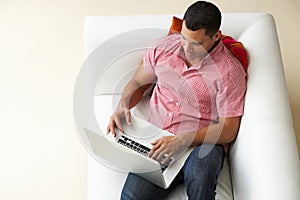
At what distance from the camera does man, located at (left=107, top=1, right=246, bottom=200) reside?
1794mm

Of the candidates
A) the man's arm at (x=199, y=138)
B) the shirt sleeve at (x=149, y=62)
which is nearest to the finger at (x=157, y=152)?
the man's arm at (x=199, y=138)

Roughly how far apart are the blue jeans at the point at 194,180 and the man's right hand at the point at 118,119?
15 centimetres

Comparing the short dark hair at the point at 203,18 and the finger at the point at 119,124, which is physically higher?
the short dark hair at the point at 203,18

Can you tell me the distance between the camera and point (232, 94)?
1856mm

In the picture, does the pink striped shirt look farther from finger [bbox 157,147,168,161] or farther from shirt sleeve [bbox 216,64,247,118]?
finger [bbox 157,147,168,161]

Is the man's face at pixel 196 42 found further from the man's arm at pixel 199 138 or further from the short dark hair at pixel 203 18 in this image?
the man's arm at pixel 199 138

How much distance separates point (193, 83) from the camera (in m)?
1.90

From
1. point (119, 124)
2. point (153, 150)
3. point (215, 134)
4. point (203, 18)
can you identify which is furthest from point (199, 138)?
point (203, 18)

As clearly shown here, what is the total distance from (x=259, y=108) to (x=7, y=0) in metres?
1.56

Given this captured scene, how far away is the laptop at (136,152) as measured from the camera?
1.79m

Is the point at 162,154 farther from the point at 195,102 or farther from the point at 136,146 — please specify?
the point at 195,102

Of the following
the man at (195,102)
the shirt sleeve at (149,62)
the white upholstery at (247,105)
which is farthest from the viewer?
the shirt sleeve at (149,62)

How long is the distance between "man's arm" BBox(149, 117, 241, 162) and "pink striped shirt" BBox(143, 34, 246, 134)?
0.03 metres

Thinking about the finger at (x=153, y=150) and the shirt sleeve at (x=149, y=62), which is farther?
the shirt sleeve at (x=149, y=62)
